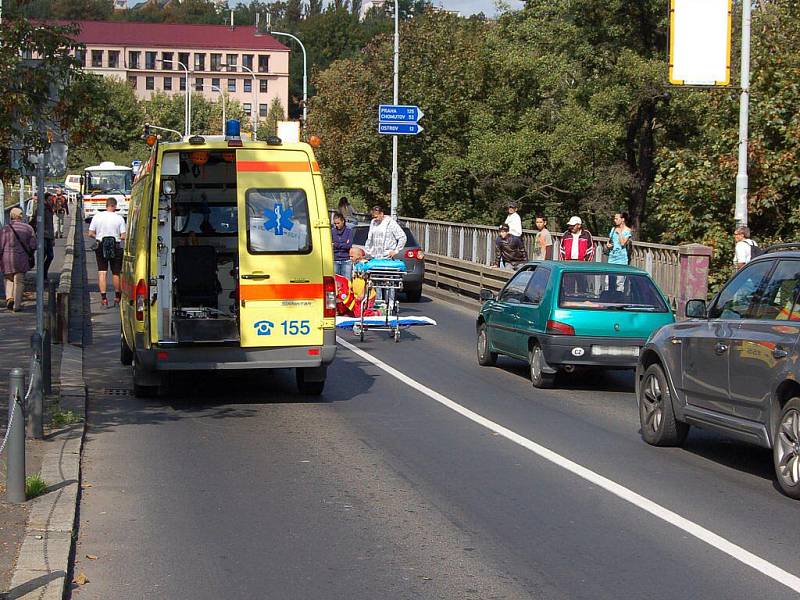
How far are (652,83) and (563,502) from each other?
109 feet

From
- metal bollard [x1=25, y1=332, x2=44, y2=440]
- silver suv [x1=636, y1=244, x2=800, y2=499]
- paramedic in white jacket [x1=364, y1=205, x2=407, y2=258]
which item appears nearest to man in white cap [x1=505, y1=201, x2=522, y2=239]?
paramedic in white jacket [x1=364, y1=205, x2=407, y2=258]

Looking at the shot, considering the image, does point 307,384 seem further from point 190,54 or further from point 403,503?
point 190,54

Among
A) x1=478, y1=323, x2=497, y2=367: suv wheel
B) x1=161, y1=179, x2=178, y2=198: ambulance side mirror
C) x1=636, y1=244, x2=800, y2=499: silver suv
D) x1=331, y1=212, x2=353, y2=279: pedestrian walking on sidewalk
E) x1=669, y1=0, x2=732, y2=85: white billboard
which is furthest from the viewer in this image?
x1=331, y1=212, x2=353, y2=279: pedestrian walking on sidewalk

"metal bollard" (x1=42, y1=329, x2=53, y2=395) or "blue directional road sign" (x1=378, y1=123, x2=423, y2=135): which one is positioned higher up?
"blue directional road sign" (x1=378, y1=123, x2=423, y2=135)

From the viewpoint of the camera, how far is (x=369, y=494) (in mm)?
8586

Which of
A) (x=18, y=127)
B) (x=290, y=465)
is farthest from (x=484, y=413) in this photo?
(x=18, y=127)

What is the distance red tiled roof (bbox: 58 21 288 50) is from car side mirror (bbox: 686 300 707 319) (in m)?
138

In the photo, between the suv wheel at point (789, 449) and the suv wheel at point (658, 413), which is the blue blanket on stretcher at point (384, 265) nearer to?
the suv wheel at point (658, 413)

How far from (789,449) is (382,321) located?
40.1ft

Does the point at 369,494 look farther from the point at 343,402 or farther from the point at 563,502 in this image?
the point at 343,402

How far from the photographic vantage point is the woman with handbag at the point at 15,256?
838 inches

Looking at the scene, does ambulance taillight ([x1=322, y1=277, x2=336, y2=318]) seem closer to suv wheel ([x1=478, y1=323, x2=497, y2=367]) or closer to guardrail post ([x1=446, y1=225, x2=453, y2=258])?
suv wheel ([x1=478, y1=323, x2=497, y2=367])

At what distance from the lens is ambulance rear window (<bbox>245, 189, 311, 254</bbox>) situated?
1261 cm

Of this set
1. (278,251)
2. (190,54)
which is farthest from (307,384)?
(190,54)
